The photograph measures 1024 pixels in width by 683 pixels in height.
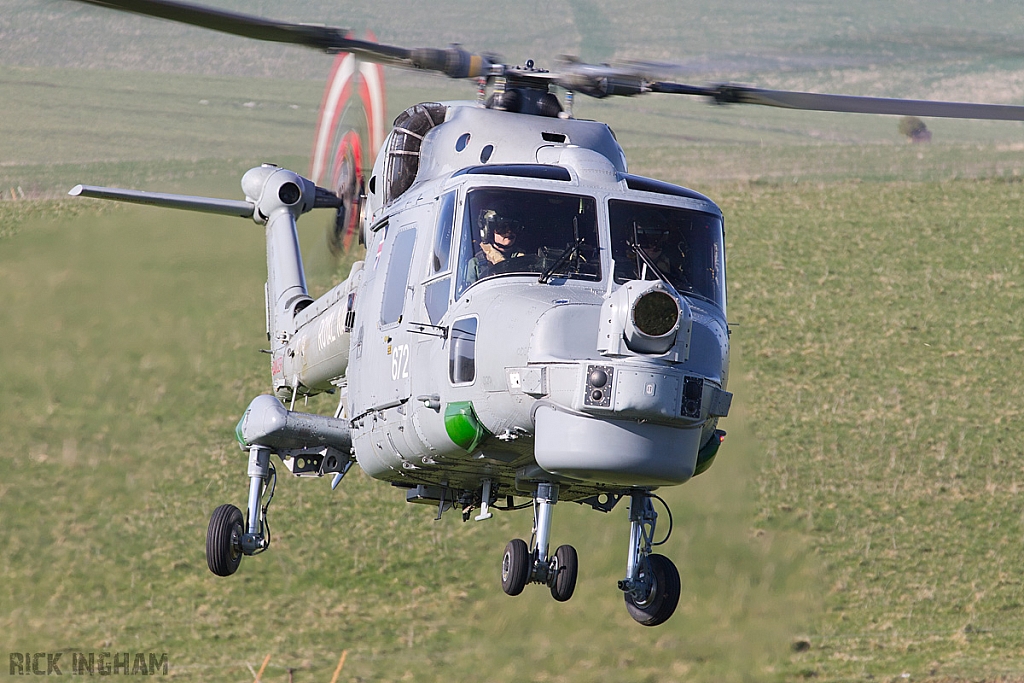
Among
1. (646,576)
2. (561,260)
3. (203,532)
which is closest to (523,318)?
(561,260)

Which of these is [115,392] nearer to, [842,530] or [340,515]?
[340,515]

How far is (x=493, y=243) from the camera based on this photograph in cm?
981

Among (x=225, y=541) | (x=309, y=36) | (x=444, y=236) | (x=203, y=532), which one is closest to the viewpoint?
(x=309, y=36)

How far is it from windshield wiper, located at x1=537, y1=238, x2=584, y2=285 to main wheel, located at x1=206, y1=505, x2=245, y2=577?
5.25 meters

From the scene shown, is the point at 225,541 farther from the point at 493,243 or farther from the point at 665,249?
the point at 665,249

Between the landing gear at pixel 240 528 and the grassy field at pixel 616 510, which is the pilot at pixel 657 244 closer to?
the grassy field at pixel 616 510

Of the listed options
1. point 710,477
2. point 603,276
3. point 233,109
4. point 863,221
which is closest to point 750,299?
point 863,221

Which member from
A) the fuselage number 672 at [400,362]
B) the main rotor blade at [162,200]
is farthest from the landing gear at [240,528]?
the main rotor blade at [162,200]

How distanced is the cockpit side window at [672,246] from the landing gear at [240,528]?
5.18 m

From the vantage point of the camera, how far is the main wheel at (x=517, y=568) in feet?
32.5

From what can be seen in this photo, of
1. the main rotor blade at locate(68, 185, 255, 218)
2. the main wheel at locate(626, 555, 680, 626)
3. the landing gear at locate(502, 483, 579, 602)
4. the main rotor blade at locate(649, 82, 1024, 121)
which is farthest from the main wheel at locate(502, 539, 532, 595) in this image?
the main rotor blade at locate(68, 185, 255, 218)

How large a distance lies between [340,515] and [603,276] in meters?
18.2

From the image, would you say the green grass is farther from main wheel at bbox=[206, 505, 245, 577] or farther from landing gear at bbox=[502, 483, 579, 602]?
landing gear at bbox=[502, 483, 579, 602]

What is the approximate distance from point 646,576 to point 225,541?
4.59m
